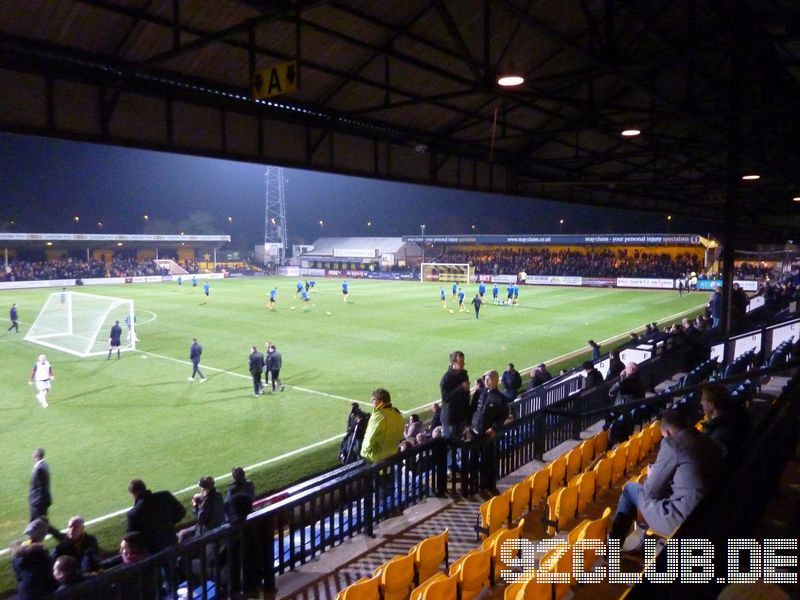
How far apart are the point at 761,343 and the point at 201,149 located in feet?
48.1

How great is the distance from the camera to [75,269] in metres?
64.4

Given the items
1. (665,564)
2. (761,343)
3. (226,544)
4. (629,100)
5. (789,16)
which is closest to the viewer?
(665,564)

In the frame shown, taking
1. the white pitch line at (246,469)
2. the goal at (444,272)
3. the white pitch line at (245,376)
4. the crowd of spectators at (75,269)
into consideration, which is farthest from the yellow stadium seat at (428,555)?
the crowd of spectators at (75,269)

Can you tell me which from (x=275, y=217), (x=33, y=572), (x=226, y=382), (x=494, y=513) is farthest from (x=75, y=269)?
(x=494, y=513)

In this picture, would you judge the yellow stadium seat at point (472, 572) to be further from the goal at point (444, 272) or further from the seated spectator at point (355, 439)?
the goal at point (444, 272)

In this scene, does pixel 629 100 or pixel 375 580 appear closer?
pixel 375 580

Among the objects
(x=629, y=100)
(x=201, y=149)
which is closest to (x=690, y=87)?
(x=629, y=100)

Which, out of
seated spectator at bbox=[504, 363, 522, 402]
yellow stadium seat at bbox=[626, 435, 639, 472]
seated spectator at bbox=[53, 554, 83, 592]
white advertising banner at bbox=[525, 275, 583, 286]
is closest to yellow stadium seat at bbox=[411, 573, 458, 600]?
seated spectator at bbox=[53, 554, 83, 592]

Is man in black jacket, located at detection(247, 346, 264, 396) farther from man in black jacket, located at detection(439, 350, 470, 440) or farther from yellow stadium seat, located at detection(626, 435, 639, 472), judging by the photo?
A: yellow stadium seat, located at detection(626, 435, 639, 472)

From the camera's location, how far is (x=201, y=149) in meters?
10.0

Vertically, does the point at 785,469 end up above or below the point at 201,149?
below

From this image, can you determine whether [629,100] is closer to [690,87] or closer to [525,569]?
[690,87]

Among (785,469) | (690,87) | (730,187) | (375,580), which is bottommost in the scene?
(375,580)

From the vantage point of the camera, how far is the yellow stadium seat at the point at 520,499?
6.59m
